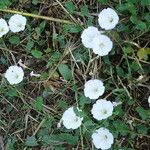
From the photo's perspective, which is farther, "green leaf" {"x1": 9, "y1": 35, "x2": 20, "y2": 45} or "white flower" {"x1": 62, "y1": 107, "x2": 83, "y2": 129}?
"green leaf" {"x1": 9, "y1": 35, "x2": 20, "y2": 45}

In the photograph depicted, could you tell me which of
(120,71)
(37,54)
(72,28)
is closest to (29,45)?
(37,54)

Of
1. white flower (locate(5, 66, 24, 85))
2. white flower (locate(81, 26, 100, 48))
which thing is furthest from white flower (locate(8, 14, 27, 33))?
white flower (locate(81, 26, 100, 48))

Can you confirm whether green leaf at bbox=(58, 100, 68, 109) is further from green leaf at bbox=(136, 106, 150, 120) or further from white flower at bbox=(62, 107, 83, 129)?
green leaf at bbox=(136, 106, 150, 120)

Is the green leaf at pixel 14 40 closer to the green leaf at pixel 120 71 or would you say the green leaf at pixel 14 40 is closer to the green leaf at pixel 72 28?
the green leaf at pixel 72 28

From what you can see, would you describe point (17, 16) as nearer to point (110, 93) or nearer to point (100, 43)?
point (100, 43)

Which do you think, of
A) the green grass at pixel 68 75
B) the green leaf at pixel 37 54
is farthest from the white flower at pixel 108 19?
the green leaf at pixel 37 54

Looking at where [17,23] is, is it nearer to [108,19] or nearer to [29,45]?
[29,45]
